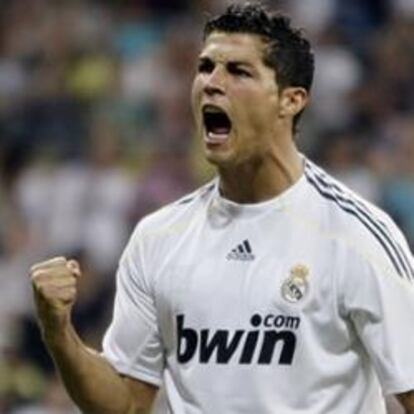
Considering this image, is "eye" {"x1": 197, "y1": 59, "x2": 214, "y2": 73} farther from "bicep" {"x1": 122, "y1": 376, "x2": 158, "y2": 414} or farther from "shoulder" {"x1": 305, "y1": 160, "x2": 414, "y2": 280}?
"bicep" {"x1": 122, "y1": 376, "x2": 158, "y2": 414}

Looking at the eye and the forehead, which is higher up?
the forehead

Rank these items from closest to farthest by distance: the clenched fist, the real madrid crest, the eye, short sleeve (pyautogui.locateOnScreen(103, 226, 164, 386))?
the clenched fist → the real madrid crest → the eye → short sleeve (pyautogui.locateOnScreen(103, 226, 164, 386))

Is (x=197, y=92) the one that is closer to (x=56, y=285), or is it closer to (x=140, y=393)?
(x=56, y=285)

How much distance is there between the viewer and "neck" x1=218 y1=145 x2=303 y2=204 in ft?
19.7

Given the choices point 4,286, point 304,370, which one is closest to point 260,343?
point 304,370

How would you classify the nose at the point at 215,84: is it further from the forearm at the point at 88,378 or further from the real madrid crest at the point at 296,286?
the forearm at the point at 88,378

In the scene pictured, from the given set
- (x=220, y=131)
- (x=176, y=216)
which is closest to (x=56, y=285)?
(x=176, y=216)

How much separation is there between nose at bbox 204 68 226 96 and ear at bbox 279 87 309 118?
20 centimetres

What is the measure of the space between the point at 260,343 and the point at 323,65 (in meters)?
6.92

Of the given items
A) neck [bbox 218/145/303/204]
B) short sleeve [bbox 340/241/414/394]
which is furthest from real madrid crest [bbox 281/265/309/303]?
neck [bbox 218/145/303/204]

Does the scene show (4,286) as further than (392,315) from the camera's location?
Yes

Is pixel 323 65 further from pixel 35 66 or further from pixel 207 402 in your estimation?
pixel 207 402

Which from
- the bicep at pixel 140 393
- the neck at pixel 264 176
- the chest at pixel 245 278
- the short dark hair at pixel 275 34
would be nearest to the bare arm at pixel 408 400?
the chest at pixel 245 278

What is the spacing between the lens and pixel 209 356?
19.4 ft
